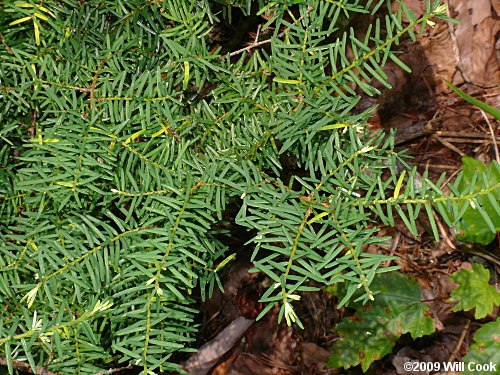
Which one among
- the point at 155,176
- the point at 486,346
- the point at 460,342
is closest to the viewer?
the point at 155,176

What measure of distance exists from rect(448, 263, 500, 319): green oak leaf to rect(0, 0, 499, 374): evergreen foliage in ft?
3.09

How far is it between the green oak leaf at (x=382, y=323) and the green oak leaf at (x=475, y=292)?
0.13 meters

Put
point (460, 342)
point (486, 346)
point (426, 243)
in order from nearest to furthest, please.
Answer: point (486, 346)
point (460, 342)
point (426, 243)

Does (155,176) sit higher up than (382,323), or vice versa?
(155,176)

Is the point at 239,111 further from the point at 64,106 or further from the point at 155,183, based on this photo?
the point at 64,106

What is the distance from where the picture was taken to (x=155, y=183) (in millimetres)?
913

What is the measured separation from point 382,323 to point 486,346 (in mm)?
340

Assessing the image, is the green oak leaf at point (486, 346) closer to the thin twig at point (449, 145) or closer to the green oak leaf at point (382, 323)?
the green oak leaf at point (382, 323)

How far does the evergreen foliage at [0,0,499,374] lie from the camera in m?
0.78

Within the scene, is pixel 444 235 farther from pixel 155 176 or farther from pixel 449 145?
pixel 155 176

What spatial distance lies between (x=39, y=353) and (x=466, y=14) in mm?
2002

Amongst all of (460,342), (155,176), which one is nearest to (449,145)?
(460,342)

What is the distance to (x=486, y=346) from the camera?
1.59 meters

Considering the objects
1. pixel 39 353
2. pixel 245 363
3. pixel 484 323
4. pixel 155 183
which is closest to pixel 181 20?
pixel 155 183
